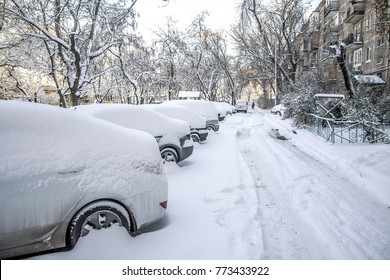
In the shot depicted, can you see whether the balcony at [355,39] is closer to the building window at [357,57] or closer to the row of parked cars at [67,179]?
the building window at [357,57]

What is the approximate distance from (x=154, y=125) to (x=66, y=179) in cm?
385

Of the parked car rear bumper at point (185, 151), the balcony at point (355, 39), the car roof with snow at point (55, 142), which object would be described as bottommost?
the parked car rear bumper at point (185, 151)

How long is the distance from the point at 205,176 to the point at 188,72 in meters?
37.1

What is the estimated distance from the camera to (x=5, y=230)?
7.66 ft

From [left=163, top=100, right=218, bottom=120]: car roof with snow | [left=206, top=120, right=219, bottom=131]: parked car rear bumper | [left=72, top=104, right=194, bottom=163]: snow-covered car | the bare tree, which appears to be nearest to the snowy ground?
[left=72, top=104, right=194, bottom=163]: snow-covered car

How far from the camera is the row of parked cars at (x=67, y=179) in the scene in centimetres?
241

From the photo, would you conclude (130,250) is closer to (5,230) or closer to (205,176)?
(5,230)

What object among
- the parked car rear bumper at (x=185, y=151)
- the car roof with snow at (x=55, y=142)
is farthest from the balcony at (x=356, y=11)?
the car roof with snow at (x=55, y=142)

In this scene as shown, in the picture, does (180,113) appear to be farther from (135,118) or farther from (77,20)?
(77,20)

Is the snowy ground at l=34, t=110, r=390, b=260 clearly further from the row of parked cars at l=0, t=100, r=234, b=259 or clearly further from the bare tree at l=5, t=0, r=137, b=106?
the bare tree at l=5, t=0, r=137, b=106

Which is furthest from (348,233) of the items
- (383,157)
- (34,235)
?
(383,157)

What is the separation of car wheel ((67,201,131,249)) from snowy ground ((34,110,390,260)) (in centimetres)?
10

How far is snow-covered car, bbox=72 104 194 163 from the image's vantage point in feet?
19.9

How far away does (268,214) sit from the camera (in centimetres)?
396
